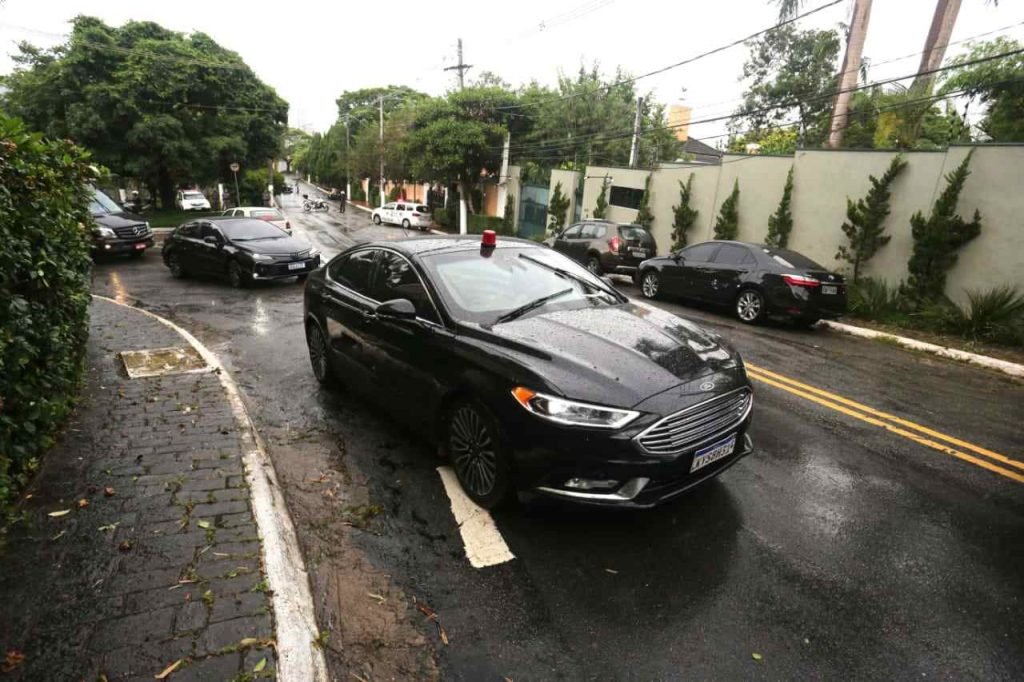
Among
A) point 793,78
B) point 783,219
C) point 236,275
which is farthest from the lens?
point 793,78

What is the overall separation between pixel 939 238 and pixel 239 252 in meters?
13.8

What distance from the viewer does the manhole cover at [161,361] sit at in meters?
5.84

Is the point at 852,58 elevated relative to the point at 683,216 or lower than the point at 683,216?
elevated

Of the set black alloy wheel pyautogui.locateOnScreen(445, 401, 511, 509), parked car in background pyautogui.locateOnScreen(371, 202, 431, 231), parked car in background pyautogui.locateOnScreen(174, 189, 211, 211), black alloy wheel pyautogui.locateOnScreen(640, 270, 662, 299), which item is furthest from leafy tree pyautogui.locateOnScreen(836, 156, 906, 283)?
parked car in background pyautogui.locateOnScreen(174, 189, 211, 211)

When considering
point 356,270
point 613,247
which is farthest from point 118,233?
point 356,270

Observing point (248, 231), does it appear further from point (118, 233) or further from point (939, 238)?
point (939, 238)

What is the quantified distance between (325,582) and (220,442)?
183 cm

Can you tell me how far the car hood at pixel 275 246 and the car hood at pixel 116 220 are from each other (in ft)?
17.7

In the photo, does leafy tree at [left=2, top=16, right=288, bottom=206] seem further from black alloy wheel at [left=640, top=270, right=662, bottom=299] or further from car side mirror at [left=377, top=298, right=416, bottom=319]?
car side mirror at [left=377, top=298, right=416, bottom=319]

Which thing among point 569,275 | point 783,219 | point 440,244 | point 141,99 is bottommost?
point 569,275

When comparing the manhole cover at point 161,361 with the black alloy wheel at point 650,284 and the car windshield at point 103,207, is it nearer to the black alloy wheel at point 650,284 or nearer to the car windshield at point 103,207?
the black alloy wheel at point 650,284

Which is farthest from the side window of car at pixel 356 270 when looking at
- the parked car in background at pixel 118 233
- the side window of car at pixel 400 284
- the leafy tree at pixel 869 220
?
the parked car in background at pixel 118 233

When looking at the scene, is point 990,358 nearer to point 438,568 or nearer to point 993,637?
point 993,637

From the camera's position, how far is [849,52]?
55.5ft
